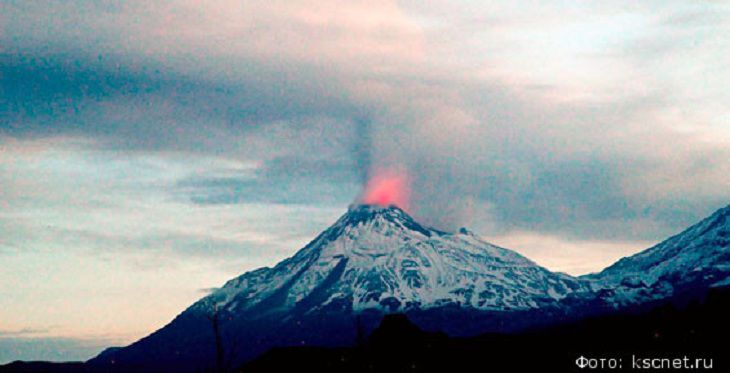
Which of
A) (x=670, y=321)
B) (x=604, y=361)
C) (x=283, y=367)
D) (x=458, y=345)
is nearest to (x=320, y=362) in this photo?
(x=283, y=367)

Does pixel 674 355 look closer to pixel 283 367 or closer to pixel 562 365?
pixel 562 365

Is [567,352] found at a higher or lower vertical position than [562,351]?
Result: lower

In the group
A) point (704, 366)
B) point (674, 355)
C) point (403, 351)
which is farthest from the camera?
point (403, 351)

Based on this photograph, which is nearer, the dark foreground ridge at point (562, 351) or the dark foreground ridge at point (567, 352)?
the dark foreground ridge at point (567, 352)

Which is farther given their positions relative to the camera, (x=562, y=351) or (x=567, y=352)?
(x=562, y=351)

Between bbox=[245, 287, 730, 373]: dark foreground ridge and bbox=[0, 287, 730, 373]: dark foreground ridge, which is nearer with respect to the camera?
bbox=[245, 287, 730, 373]: dark foreground ridge

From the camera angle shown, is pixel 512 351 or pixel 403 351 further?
pixel 403 351

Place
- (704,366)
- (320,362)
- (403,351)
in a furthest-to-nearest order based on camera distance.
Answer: (403,351) < (320,362) < (704,366)
